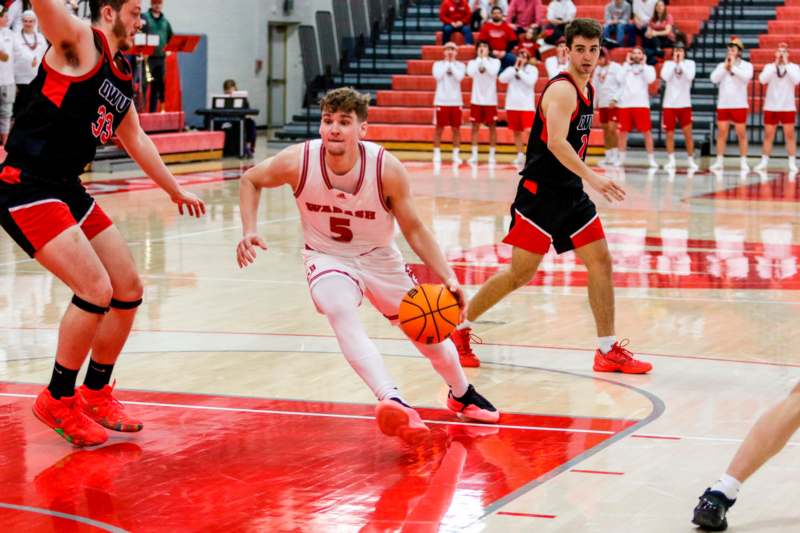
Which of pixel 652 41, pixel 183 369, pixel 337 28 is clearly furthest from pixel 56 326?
pixel 337 28

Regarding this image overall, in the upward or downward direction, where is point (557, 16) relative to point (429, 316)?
upward

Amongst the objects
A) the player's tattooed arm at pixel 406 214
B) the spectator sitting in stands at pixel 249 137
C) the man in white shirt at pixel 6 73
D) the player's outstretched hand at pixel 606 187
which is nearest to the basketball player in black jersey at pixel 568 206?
the player's outstretched hand at pixel 606 187

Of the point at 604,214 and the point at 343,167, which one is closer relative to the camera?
the point at 343,167

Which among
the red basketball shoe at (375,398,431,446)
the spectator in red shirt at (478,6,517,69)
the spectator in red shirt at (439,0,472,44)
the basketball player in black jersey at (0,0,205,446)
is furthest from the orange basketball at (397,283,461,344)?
the spectator in red shirt at (439,0,472,44)

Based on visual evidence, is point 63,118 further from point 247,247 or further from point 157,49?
point 157,49

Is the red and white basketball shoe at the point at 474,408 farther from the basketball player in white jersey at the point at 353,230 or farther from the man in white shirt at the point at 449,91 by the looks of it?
the man in white shirt at the point at 449,91

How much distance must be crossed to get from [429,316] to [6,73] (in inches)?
592

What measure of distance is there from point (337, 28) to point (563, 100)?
24020 millimetres

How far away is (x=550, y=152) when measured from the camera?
306 inches

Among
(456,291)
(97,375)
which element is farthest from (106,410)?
(456,291)

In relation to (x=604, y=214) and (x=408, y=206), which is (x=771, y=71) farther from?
(x=408, y=206)

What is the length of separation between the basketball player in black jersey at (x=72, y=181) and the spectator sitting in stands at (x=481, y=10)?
884 inches

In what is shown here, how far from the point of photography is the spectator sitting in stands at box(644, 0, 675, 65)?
25891 millimetres

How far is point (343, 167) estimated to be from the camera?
6.26 metres
